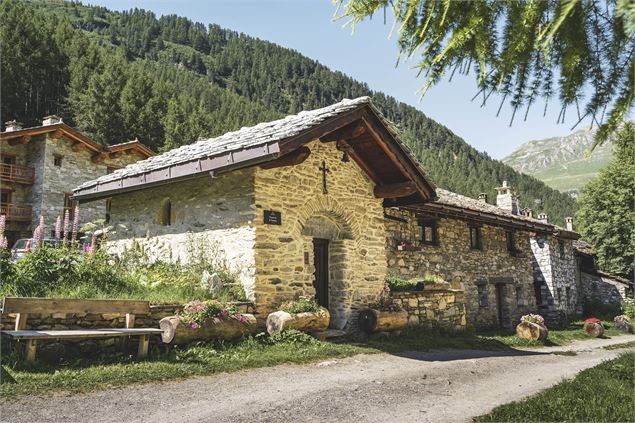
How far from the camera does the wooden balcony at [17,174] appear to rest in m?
25.4

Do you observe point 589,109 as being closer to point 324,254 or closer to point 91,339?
point 91,339

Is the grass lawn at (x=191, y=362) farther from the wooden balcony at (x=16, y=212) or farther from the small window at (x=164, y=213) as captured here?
the wooden balcony at (x=16, y=212)

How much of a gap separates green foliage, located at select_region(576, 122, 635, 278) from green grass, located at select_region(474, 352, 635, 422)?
2948 centimetres

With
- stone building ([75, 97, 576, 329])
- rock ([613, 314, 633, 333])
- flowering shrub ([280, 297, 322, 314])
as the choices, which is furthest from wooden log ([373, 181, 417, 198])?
rock ([613, 314, 633, 333])

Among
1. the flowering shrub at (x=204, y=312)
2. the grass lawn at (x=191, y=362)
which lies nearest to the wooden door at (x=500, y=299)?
the grass lawn at (x=191, y=362)

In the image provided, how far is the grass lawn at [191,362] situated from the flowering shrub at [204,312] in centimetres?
39

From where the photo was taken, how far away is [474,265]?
16703 millimetres

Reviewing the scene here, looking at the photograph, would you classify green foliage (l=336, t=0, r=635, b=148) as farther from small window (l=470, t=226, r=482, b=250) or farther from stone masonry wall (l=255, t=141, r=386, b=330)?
small window (l=470, t=226, r=482, b=250)

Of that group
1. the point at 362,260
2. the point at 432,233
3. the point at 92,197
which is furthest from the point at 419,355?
the point at 92,197

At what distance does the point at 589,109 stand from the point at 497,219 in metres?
15.8

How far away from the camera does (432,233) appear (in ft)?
50.2

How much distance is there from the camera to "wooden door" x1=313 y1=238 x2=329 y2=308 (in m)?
10.4

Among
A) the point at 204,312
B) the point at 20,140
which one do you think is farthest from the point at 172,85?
the point at 204,312

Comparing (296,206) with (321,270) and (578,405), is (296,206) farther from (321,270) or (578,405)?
(578,405)
